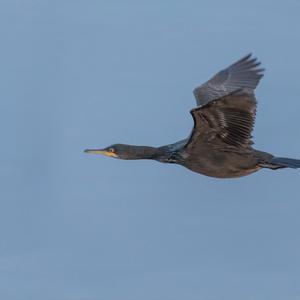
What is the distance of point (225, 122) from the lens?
14.6 metres

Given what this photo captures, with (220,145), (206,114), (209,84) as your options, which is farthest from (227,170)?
(209,84)

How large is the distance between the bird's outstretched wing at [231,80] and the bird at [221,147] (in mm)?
34

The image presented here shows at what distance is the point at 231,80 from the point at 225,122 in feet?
9.25

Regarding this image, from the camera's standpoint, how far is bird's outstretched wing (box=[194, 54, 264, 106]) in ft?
54.8

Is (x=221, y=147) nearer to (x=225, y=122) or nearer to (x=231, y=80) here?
(x=225, y=122)

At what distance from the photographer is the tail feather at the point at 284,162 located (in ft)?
49.2

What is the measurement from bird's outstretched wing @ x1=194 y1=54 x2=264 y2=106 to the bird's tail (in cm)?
147

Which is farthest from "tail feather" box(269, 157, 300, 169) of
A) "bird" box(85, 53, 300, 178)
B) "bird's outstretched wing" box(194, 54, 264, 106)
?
"bird's outstretched wing" box(194, 54, 264, 106)

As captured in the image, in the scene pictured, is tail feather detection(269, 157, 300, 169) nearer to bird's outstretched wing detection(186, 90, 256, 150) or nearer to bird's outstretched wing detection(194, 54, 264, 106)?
bird's outstretched wing detection(186, 90, 256, 150)

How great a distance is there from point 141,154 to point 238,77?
7.52 feet

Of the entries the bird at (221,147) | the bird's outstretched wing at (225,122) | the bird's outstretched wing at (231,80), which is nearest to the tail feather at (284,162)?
the bird at (221,147)

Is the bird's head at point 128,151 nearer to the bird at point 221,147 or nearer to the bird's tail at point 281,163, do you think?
the bird at point 221,147

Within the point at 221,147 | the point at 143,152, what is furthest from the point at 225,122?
the point at 143,152

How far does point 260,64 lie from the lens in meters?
16.8
